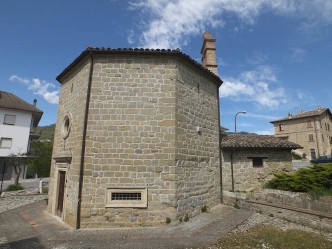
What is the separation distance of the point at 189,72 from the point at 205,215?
19.5ft

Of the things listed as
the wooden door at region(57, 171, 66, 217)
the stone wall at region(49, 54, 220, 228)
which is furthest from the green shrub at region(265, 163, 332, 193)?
the wooden door at region(57, 171, 66, 217)

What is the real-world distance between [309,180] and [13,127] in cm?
3127

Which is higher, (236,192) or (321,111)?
(321,111)

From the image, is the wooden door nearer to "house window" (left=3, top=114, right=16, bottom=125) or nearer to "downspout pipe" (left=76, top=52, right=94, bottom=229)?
"downspout pipe" (left=76, top=52, right=94, bottom=229)

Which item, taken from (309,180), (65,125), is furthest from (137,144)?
(309,180)

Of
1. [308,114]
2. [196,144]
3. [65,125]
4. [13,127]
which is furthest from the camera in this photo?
[308,114]

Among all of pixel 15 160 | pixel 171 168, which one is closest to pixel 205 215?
pixel 171 168

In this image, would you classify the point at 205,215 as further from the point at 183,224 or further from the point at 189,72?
the point at 189,72

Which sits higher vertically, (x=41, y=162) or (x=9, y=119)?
(x=9, y=119)

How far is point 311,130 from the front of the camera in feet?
115

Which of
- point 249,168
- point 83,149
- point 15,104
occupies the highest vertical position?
point 15,104

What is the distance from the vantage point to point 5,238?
6879mm

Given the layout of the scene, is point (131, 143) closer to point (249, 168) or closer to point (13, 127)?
point (249, 168)

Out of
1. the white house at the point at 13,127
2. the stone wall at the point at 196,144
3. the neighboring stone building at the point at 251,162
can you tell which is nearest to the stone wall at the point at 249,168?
the neighboring stone building at the point at 251,162
